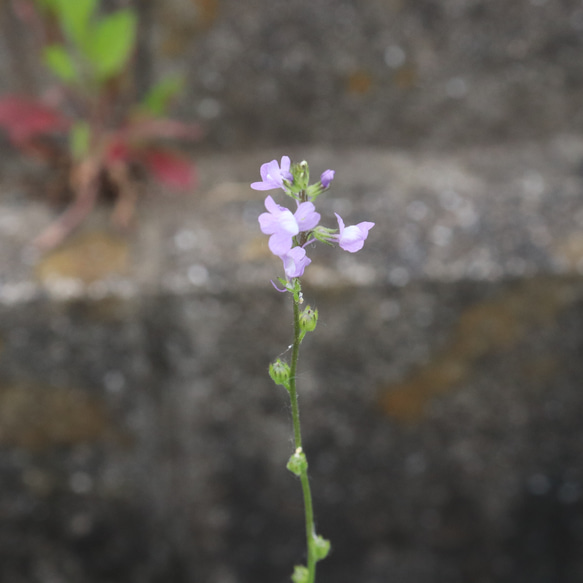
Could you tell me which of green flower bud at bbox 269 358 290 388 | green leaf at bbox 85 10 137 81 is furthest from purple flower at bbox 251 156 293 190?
green leaf at bbox 85 10 137 81

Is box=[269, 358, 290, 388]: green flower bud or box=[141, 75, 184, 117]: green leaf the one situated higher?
box=[141, 75, 184, 117]: green leaf

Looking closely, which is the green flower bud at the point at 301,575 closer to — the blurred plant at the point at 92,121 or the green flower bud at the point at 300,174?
the green flower bud at the point at 300,174

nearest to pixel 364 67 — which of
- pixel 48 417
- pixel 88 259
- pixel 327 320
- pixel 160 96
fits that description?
pixel 160 96

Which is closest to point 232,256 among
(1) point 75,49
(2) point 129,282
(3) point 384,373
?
(2) point 129,282

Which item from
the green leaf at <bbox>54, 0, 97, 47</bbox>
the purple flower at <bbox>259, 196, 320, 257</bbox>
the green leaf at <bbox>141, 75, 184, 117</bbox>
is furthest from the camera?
the green leaf at <bbox>141, 75, 184, 117</bbox>

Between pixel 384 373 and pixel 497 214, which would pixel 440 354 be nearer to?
pixel 384 373

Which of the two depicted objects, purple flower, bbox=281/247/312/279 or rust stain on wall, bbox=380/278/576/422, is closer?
purple flower, bbox=281/247/312/279

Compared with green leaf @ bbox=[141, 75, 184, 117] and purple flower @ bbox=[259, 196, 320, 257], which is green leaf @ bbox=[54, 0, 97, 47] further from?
purple flower @ bbox=[259, 196, 320, 257]

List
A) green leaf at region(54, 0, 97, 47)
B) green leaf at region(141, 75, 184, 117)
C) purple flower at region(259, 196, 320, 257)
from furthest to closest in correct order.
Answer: green leaf at region(141, 75, 184, 117) < green leaf at region(54, 0, 97, 47) < purple flower at region(259, 196, 320, 257)
